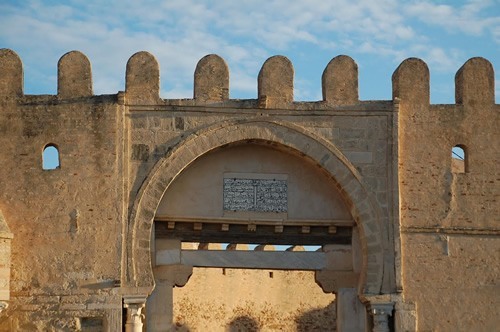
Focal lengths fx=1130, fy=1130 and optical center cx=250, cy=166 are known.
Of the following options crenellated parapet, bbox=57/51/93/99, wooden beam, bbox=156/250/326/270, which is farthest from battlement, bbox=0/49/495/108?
wooden beam, bbox=156/250/326/270

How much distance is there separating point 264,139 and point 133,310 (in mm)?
2945

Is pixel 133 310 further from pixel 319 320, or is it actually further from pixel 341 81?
pixel 319 320

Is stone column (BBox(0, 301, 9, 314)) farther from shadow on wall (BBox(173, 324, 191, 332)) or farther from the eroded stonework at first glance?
shadow on wall (BBox(173, 324, 191, 332))

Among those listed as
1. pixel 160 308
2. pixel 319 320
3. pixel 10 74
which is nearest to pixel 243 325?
pixel 319 320

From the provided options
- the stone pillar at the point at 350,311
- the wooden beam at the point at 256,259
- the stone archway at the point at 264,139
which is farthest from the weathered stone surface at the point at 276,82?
the stone pillar at the point at 350,311

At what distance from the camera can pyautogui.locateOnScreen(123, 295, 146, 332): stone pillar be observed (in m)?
15.1

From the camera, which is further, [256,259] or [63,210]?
[256,259]

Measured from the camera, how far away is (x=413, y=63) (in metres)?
16.0

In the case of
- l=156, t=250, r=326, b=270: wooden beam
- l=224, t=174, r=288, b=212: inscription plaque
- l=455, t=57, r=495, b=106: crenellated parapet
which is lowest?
l=156, t=250, r=326, b=270: wooden beam

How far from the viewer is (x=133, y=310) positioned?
49.7 feet

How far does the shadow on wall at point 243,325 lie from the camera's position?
2334 cm

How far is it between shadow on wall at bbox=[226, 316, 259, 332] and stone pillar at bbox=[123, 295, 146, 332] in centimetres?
828

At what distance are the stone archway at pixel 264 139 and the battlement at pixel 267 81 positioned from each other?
1.42 ft

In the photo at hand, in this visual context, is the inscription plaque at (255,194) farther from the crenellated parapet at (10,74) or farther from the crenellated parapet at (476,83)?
the crenellated parapet at (10,74)
